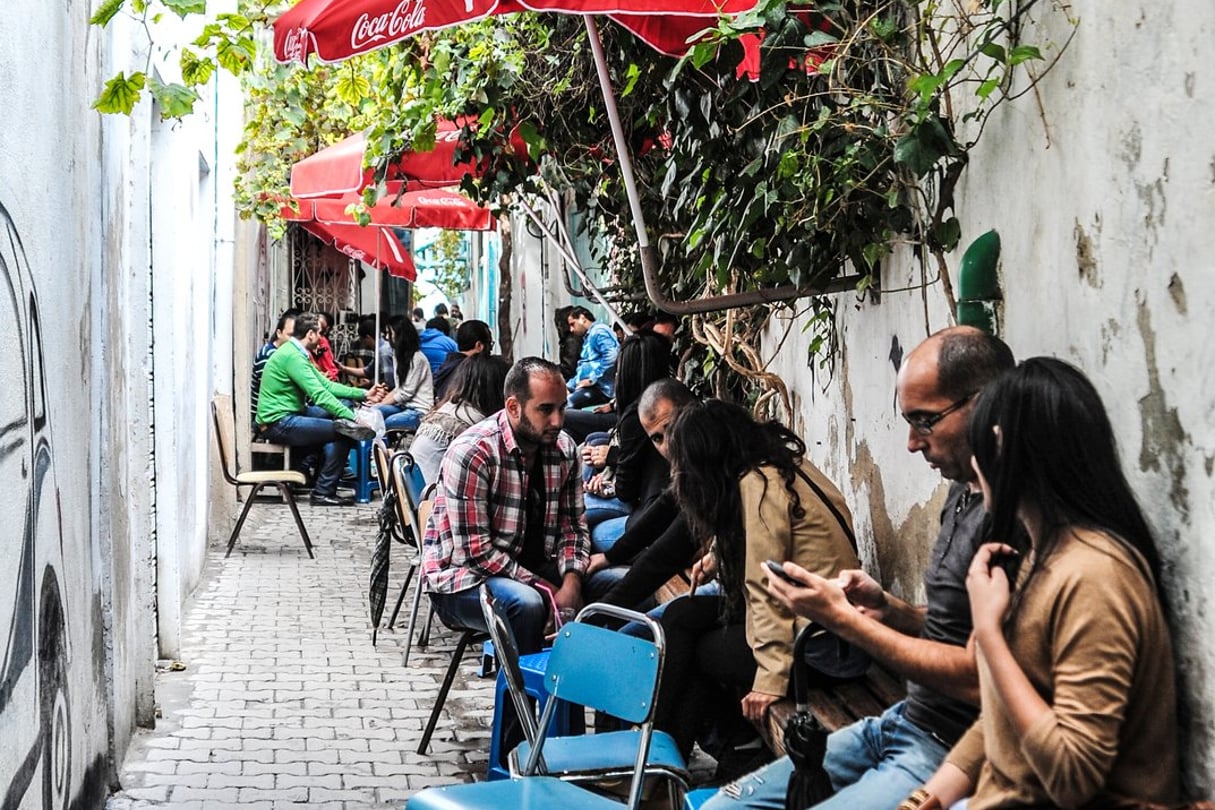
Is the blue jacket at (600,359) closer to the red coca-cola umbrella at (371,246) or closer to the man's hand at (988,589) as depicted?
the red coca-cola umbrella at (371,246)

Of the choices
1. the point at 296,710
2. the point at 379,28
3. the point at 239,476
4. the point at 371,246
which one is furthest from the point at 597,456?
the point at 371,246

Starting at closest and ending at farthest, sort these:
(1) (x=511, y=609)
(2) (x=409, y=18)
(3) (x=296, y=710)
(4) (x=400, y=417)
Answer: (2) (x=409, y=18) → (1) (x=511, y=609) → (3) (x=296, y=710) → (4) (x=400, y=417)

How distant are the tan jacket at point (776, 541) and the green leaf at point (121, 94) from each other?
2320 mm

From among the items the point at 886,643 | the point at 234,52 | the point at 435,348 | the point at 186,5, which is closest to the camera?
the point at 886,643

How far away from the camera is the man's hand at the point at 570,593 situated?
5.92 metres

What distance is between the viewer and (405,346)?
48.5 ft

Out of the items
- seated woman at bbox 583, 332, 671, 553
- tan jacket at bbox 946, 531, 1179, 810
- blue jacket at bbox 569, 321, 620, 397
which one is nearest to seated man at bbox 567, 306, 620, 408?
blue jacket at bbox 569, 321, 620, 397

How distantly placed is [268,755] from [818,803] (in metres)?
3.36

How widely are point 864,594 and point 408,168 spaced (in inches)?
216

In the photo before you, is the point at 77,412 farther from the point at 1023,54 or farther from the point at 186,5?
the point at 1023,54

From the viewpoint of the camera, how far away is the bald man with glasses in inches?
130

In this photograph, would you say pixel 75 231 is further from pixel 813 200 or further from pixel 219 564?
pixel 219 564

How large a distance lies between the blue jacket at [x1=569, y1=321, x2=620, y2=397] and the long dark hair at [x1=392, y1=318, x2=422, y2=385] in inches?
129

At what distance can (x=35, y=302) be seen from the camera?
3902 mm
